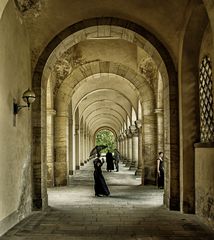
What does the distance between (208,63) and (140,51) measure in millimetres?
7813

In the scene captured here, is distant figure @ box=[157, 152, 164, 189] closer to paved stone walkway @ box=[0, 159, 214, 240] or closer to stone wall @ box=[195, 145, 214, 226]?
paved stone walkway @ box=[0, 159, 214, 240]

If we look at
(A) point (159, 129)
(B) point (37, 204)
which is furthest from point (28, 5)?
(A) point (159, 129)

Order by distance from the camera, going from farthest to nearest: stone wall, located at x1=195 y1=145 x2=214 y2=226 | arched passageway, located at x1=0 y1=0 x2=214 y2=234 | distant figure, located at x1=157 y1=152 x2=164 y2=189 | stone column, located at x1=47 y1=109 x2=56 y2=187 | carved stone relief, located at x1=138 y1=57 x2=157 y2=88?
carved stone relief, located at x1=138 y1=57 x2=157 y2=88
stone column, located at x1=47 y1=109 x2=56 y2=187
distant figure, located at x1=157 y1=152 x2=164 y2=189
arched passageway, located at x1=0 y1=0 x2=214 y2=234
stone wall, located at x1=195 y1=145 x2=214 y2=226

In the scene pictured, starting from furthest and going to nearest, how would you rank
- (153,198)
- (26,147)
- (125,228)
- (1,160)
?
(153,198) < (26,147) < (125,228) < (1,160)

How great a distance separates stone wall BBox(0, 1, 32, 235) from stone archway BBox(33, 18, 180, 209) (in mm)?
360

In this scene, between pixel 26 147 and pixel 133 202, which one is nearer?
pixel 26 147

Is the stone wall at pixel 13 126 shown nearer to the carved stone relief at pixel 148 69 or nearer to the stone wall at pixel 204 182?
the stone wall at pixel 204 182

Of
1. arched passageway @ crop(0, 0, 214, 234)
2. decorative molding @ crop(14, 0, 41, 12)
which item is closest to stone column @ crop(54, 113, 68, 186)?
arched passageway @ crop(0, 0, 214, 234)

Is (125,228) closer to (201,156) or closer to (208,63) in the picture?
(201,156)

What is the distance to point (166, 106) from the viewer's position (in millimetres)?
10055

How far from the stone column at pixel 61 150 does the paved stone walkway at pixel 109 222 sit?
4.15 metres

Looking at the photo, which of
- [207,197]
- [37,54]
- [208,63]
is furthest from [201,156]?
[37,54]

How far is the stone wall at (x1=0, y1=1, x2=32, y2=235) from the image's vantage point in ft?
22.6

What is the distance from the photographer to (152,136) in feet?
52.7
